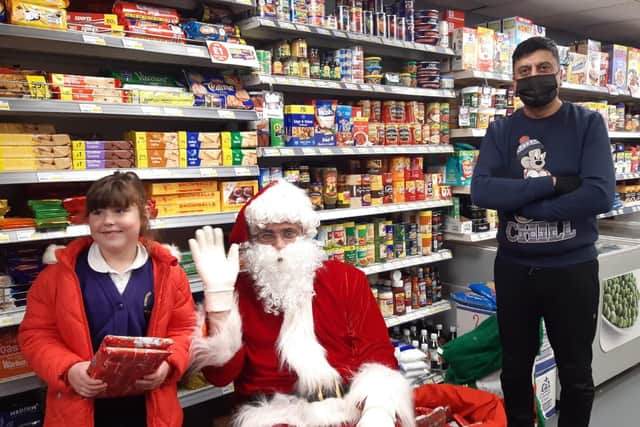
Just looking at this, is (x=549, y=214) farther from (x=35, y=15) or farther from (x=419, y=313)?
(x=35, y=15)

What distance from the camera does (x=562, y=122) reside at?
2342 mm

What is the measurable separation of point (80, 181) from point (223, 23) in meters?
1.18

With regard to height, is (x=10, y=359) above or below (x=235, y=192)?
below

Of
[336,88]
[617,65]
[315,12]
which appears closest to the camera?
[315,12]

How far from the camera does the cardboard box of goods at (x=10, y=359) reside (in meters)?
2.34

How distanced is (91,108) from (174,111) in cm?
39

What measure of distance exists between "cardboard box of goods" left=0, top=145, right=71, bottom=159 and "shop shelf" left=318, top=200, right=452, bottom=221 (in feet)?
4.94

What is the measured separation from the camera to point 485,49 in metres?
4.12

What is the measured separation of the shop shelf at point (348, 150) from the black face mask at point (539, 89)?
4.14ft

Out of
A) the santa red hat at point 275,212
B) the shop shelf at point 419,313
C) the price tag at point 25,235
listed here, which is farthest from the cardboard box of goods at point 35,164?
the shop shelf at point 419,313

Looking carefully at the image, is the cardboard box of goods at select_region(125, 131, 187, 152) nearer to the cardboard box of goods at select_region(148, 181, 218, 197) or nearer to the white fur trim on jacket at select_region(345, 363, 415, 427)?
the cardboard box of goods at select_region(148, 181, 218, 197)

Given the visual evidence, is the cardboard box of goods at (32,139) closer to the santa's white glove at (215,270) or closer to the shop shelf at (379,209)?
the santa's white glove at (215,270)

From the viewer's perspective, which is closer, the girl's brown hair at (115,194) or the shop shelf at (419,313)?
the girl's brown hair at (115,194)

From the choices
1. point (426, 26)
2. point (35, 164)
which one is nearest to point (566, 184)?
point (426, 26)
